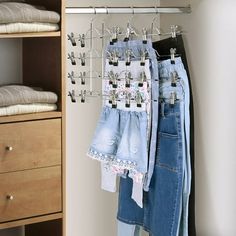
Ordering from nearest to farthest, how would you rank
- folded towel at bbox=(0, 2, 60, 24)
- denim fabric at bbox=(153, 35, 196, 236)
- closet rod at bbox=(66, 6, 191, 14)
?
folded towel at bbox=(0, 2, 60, 24), closet rod at bbox=(66, 6, 191, 14), denim fabric at bbox=(153, 35, 196, 236)

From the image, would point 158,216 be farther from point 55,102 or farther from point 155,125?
point 55,102

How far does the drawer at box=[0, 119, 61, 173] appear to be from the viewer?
2088 mm

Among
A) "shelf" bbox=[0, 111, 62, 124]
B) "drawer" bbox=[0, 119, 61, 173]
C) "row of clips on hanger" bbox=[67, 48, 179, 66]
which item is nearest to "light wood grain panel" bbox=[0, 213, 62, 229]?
"drawer" bbox=[0, 119, 61, 173]

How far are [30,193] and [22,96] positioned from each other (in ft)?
1.20

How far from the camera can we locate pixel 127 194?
251cm

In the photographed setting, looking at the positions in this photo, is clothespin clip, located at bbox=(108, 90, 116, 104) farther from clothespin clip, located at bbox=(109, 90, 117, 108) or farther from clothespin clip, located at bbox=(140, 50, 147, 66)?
clothespin clip, located at bbox=(140, 50, 147, 66)

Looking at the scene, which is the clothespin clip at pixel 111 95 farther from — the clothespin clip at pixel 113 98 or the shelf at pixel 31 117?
the shelf at pixel 31 117

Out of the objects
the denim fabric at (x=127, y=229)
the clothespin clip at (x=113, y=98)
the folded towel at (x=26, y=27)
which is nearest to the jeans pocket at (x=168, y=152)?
the clothespin clip at (x=113, y=98)

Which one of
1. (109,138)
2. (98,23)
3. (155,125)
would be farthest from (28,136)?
(98,23)

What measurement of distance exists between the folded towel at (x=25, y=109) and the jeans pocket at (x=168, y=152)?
0.47m

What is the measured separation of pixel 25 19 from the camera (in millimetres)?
2062

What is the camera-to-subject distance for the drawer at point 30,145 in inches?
82.2

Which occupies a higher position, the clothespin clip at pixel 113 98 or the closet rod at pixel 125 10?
the closet rod at pixel 125 10

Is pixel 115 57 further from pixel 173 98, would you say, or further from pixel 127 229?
pixel 127 229
